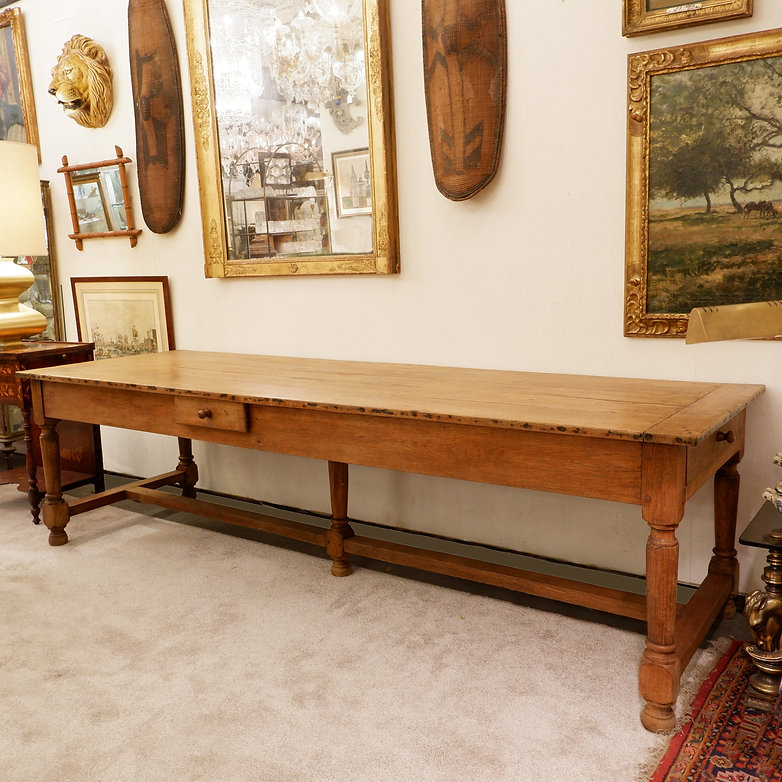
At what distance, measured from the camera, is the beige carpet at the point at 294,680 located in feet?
6.69

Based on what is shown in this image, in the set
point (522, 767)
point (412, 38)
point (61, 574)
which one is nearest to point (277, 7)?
point (412, 38)

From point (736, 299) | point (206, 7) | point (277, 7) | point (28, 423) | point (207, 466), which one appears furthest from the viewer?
point (207, 466)

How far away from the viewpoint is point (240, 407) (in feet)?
9.29

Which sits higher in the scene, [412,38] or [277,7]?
[277,7]

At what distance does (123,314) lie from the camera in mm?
4633

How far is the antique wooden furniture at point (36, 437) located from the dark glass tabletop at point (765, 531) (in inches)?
137

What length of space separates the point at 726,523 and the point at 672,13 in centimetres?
179

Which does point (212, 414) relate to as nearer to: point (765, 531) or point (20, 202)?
point (765, 531)

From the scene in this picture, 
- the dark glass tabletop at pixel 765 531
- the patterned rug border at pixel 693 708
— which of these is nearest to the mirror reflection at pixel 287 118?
the dark glass tabletop at pixel 765 531

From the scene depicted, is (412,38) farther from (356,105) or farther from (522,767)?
(522,767)

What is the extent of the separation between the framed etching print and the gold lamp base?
3268 mm

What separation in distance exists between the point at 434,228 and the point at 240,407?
1.18 meters

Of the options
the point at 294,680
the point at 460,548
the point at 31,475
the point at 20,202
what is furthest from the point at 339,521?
the point at 20,202

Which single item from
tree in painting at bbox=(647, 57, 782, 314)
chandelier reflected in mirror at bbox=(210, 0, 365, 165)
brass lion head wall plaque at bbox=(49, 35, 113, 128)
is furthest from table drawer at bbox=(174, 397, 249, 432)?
brass lion head wall plaque at bbox=(49, 35, 113, 128)
